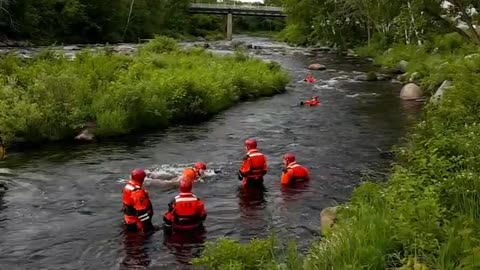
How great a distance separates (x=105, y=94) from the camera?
18750mm

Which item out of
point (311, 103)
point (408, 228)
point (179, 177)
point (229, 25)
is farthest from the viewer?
point (229, 25)

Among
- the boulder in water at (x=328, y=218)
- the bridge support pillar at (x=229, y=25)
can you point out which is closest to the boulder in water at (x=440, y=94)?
the boulder in water at (x=328, y=218)

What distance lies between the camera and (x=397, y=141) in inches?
665

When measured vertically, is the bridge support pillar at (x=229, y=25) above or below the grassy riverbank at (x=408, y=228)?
above

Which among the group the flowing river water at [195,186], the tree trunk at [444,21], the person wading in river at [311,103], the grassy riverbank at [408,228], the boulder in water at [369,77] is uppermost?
the tree trunk at [444,21]

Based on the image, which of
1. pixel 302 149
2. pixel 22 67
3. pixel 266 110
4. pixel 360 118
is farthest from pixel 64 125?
pixel 360 118

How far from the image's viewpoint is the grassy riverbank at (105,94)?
1688 centimetres

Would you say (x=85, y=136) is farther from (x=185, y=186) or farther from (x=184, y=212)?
(x=184, y=212)

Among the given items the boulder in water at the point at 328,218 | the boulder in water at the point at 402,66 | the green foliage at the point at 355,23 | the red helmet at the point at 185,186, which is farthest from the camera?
the boulder in water at the point at 402,66

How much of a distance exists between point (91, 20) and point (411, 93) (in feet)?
153

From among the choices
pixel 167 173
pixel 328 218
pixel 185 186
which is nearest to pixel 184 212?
pixel 185 186

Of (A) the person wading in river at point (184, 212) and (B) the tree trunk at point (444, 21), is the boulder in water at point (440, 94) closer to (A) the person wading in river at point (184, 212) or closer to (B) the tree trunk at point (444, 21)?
(B) the tree trunk at point (444, 21)

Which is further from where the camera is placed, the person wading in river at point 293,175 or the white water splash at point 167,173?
the white water splash at point 167,173

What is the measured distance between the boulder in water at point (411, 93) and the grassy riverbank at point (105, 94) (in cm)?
634
